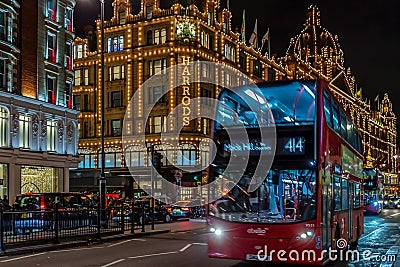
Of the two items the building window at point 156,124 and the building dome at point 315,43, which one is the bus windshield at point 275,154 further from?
the building dome at point 315,43

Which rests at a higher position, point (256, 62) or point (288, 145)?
point (256, 62)

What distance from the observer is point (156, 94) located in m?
58.7

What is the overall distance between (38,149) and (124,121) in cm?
2030

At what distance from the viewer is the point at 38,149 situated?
1592 inches

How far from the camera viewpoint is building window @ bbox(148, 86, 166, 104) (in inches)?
2293

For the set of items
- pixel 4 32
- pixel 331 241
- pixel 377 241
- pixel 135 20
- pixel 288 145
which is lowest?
pixel 377 241

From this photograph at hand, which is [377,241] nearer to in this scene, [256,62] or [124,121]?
[124,121]

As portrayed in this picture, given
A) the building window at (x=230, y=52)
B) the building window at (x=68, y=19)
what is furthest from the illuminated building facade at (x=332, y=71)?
the building window at (x=68, y=19)

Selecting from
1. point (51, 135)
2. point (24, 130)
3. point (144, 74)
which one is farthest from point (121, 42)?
point (24, 130)

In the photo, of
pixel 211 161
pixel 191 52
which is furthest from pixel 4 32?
pixel 211 161

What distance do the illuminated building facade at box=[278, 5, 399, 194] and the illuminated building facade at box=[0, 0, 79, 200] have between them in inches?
1843

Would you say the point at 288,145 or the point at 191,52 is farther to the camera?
the point at 191,52

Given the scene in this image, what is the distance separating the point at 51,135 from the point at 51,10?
9335 mm

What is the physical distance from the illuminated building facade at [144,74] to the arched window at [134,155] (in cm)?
4
